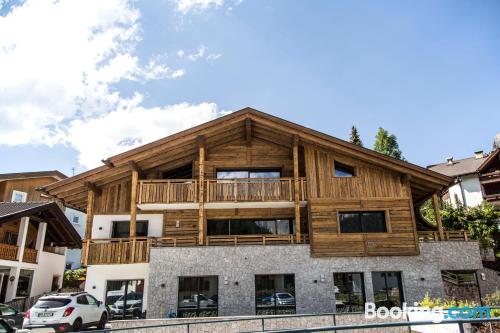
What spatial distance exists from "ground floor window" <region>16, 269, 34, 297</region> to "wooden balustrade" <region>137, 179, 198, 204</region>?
12.0m

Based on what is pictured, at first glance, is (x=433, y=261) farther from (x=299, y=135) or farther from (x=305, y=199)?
(x=299, y=135)

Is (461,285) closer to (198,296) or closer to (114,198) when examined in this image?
(198,296)

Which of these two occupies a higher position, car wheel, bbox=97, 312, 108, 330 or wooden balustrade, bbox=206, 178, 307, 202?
wooden balustrade, bbox=206, 178, 307, 202

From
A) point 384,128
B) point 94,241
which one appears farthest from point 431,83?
point 384,128

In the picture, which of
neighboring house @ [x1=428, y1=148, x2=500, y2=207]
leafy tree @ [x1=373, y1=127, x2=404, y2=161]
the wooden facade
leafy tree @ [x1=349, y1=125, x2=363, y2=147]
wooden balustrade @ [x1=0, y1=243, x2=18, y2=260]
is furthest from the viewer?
leafy tree @ [x1=349, y1=125, x2=363, y2=147]

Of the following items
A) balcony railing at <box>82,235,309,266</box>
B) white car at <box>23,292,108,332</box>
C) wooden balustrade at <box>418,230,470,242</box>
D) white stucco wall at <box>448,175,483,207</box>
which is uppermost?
white stucco wall at <box>448,175,483,207</box>

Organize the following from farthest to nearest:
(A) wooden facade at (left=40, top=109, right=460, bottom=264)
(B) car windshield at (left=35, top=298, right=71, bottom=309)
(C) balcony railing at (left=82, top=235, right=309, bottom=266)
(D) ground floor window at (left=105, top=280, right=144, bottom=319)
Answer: (D) ground floor window at (left=105, top=280, right=144, bottom=319) < (A) wooden facade at (left=40, top=109, right=460, bottom=264) < (C) balcony railing at (left=82, top=235, right=309, bottom=266) < (B) car windshield at (left=35, top=298, right=71, bottom=309)

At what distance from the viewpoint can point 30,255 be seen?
24.1 m

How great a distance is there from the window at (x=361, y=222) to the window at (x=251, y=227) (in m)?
2.87

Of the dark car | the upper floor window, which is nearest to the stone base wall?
the upper floor window

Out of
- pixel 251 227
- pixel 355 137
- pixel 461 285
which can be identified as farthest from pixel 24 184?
pixel 355 137

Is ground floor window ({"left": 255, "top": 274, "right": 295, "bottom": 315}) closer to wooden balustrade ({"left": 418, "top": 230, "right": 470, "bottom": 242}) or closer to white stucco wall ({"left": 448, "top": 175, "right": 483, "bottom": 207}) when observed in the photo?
wooden balustrade ({"left": 418, "top": 230, "right": 470, "bottom": 242})

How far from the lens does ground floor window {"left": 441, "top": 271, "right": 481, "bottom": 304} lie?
17.7 meters

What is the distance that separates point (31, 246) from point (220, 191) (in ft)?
51.3
